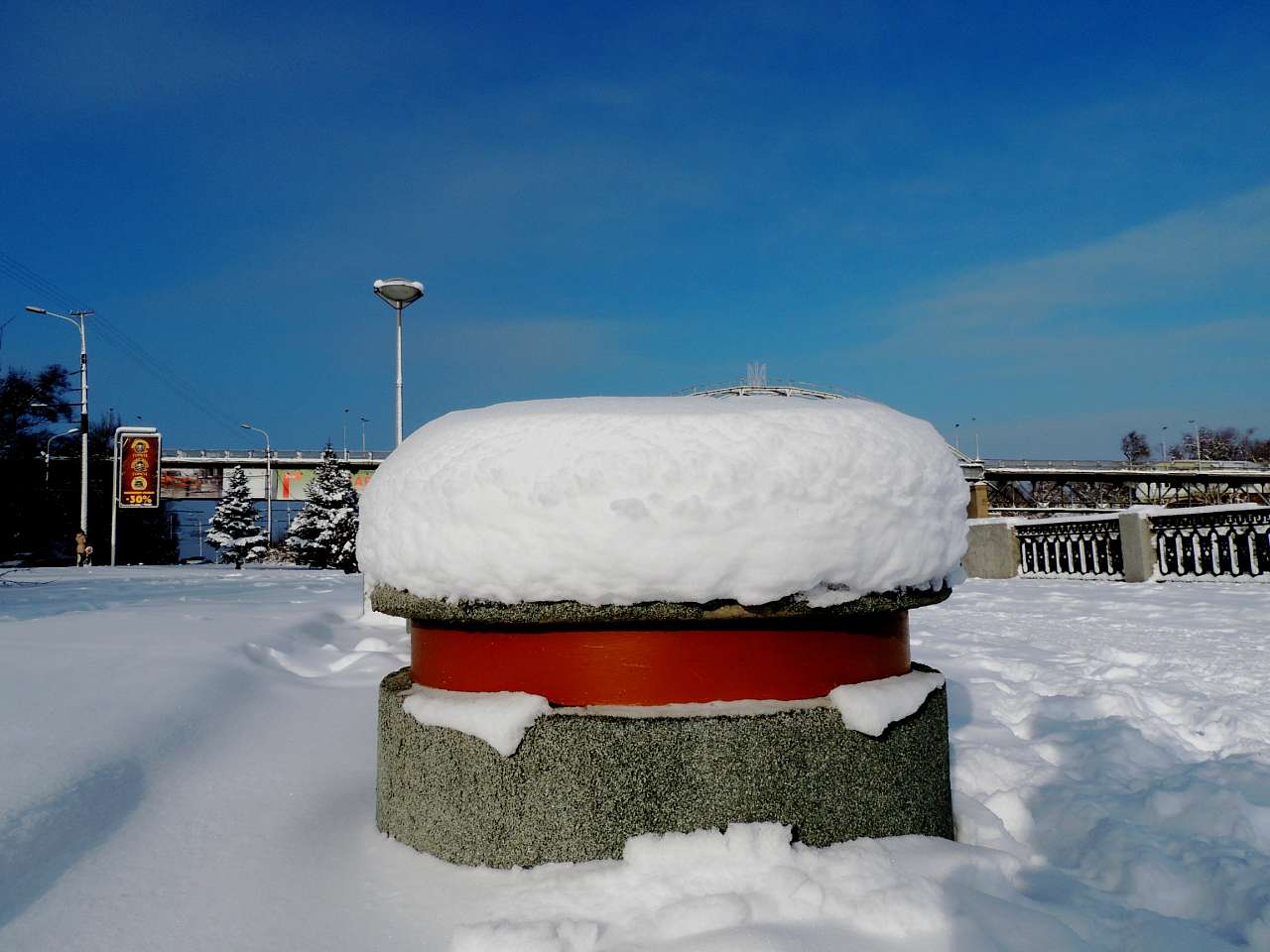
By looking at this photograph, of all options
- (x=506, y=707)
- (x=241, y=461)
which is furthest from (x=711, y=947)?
(x=241, y=461)

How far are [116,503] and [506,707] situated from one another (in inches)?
1309

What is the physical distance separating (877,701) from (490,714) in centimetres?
102

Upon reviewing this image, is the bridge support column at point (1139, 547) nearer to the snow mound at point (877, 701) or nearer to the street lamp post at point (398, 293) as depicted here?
the street lamp post at point (398, 293)

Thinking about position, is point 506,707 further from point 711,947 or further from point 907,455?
point 907,455

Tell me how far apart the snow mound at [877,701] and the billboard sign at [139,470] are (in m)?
31.3

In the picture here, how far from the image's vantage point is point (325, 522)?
46406 mm

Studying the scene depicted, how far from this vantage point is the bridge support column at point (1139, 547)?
14398 millimetres

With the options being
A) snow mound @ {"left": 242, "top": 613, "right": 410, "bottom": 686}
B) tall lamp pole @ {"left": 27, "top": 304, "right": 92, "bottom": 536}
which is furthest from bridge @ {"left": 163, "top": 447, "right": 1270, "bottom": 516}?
snow mound @ {"left": 242, "top": 613, "right": 410, "bottom": 686}

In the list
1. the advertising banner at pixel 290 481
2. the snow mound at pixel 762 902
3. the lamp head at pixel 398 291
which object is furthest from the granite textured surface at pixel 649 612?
the advertising banner at pixel 290 481

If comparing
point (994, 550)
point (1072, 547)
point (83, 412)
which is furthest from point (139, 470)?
point (1072, 547)

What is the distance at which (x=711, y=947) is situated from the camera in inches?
69.8

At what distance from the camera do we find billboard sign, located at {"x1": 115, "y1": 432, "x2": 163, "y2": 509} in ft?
94.7

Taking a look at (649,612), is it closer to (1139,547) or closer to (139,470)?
(1139,547)

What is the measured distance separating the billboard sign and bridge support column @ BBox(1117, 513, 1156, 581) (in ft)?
93.6
